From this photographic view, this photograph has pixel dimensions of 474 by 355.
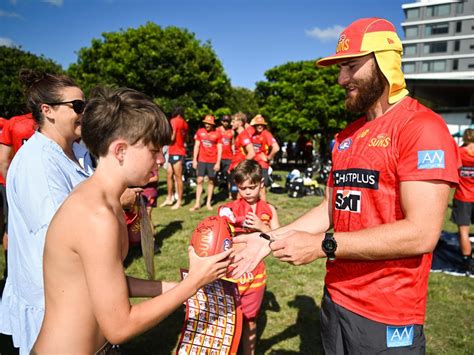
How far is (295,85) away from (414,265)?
90.2ft

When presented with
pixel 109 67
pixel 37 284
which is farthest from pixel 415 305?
pixel 109 67

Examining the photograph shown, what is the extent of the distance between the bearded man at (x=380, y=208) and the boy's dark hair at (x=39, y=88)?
1980mm

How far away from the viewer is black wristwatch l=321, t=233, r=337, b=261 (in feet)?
6.51

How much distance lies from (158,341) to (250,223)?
81.1 inches

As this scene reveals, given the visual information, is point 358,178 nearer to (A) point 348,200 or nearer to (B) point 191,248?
(A) point 348,200

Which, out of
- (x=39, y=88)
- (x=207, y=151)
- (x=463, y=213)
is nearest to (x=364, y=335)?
(x=39, y=88)

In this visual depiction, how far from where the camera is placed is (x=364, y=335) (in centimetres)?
211

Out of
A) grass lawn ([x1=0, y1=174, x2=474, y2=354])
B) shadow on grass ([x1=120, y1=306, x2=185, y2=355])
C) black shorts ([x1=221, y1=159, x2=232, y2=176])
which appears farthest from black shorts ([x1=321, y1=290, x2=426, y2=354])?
black shorts ([x1=221, y1=159, x2=232, y2=176])

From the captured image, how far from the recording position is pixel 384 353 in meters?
2.04

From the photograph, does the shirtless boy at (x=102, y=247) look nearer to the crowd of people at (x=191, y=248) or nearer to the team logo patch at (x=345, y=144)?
the crowd of people at (x=191, y=248)

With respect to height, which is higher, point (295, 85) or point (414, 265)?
point (295, 85)

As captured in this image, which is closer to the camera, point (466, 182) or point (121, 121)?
point (121, 121)

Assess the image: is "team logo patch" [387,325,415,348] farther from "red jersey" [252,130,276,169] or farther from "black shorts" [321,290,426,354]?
"red jersey" [252,130,276,169]

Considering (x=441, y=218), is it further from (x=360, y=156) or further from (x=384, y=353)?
(x=384, y=353)
